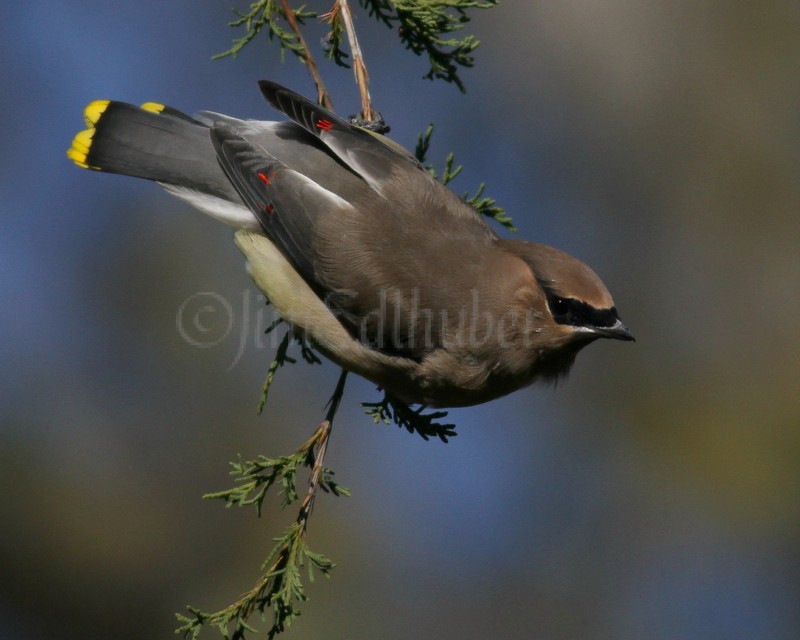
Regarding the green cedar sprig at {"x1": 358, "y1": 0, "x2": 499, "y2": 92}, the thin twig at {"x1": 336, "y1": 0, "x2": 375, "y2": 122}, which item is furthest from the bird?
the green cedar sprig at {"x1": 358, "y1": 0, "x2": 499, "y2": 92}

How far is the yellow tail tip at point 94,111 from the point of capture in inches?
173

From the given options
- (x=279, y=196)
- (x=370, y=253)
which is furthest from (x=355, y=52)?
(x=370, y=253)

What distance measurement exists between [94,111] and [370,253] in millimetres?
1479

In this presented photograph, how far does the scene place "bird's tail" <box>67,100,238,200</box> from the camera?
4340 millimetres

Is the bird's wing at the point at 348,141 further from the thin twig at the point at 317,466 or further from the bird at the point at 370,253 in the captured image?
the thin twig at the point at 317,466

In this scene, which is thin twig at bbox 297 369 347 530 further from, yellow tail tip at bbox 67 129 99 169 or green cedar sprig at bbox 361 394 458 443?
yellow tail tip at bbox 67 129 99 169

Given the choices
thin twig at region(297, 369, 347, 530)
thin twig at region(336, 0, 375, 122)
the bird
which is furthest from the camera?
thin twig at region(336, 0, 375, 122)

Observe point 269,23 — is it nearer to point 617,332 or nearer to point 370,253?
point 370,253

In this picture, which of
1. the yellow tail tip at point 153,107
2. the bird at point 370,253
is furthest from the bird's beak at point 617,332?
the yellow tail tip at point 153,107

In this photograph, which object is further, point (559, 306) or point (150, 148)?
point (150, 148)

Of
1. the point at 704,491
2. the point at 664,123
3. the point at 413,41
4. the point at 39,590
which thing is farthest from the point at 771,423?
the point at 39,590

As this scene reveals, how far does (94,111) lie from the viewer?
4395 mm

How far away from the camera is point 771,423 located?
7340mm

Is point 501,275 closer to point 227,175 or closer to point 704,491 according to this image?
point 227,175
